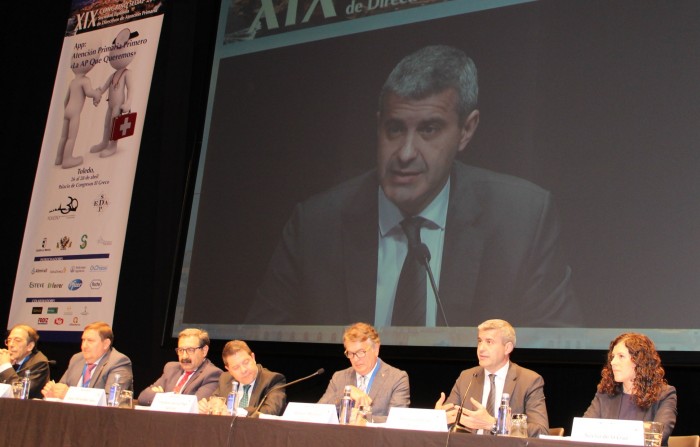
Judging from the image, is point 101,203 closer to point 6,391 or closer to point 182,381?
point 182,381

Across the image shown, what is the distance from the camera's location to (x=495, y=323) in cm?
377

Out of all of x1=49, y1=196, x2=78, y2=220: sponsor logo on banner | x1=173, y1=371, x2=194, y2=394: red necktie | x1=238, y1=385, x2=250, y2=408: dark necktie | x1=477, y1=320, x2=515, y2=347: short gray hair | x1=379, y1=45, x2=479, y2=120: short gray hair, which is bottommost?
x1=238, y1=385, x2=250, y2=408: dark necktie

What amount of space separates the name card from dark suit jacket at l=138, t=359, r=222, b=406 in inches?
22.0

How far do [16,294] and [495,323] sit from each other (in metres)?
4.16

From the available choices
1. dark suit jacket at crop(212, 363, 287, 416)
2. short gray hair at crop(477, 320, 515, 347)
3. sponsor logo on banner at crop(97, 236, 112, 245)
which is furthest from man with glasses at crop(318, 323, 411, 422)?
sponsor logo on banner at crop(97, 236, 112, 245)

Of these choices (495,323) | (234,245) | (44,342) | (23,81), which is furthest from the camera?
(23,81)

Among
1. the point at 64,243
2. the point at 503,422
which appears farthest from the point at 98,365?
the point at 503,422

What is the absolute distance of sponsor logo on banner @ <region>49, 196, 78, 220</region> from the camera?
21.0 feet

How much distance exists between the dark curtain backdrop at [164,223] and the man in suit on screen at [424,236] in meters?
0.24

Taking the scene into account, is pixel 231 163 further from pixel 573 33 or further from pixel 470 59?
pixel 573 33

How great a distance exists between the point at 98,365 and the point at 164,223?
1680mm

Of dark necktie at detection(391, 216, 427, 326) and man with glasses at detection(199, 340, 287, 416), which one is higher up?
dark necktie at detection(391, 216, 427, 326)

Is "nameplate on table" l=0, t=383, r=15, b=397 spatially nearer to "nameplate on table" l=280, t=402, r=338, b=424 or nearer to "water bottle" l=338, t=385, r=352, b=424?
"nameplate on table" l=280, t=402, r=338, b=424

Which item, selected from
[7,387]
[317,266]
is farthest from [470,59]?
[7,387]
